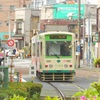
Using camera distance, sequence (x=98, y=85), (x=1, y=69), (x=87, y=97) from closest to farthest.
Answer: (x=87, y=97), (x=98, y=85), (x=1, y=69)

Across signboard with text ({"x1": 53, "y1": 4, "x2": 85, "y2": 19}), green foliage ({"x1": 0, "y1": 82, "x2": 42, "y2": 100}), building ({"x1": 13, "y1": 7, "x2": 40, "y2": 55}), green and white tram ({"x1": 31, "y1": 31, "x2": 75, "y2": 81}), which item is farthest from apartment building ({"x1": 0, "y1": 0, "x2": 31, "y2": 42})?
green foliage ({"x1": 0, "y1": 82, "x2": 42, "y2": 100})

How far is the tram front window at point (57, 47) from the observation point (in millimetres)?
30844

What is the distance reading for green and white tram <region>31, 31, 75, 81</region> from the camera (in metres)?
30.8

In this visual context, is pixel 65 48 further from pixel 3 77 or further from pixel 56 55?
pixel 3 77

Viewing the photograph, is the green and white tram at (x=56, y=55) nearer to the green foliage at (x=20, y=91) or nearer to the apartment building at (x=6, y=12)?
the green foliage at (x=20, y=91)

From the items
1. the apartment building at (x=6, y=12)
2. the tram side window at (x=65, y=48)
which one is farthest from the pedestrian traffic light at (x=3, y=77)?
the apartment building at (x=6, y=12)

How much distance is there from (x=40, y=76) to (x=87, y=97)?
2405cm

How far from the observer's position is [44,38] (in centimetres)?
3081

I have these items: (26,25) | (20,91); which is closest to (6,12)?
(26,25)

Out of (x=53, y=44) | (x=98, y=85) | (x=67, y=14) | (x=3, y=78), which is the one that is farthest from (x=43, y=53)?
(x=67, y=14)

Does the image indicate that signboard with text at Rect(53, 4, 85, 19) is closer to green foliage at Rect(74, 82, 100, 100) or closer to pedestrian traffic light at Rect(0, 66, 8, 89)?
pedestrian traffic light at Rect(0, 66, 8, 89)

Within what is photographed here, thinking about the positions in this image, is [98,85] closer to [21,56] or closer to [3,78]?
[3,78]

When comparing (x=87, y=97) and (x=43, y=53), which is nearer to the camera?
(x=87, y=97)

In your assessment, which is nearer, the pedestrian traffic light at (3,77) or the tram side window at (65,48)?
the pedestrian traffic light at (3,77)
